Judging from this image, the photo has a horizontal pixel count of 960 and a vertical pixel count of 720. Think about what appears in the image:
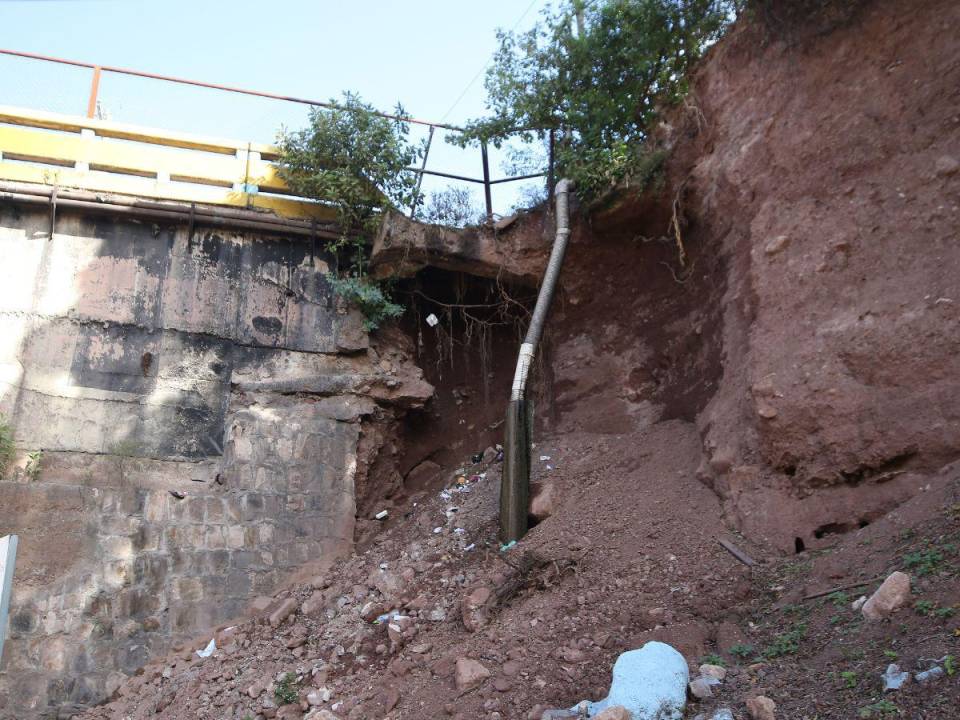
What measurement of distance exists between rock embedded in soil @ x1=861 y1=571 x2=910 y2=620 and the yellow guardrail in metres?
7.06

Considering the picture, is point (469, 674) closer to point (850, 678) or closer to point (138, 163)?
point (850, 678)

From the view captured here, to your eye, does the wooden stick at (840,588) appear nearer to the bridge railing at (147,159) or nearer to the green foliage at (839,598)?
the green foliage at (839,598)

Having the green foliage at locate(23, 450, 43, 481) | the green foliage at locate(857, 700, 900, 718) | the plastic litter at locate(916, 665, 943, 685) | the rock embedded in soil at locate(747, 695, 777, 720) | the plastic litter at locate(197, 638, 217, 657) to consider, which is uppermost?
the green foliage at locate(23, 450, 43, 481)

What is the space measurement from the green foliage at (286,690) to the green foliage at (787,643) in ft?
11.4

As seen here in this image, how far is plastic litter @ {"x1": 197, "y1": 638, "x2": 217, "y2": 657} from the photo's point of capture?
7.28m

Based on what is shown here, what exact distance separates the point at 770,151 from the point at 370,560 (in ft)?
17.2

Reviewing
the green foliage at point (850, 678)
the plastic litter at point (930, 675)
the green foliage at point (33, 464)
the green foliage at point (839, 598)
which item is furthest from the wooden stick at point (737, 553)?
the green foliage at point (33, 464)

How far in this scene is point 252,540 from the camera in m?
8.08

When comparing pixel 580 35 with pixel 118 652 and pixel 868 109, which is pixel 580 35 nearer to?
Answer: pixel 868 109

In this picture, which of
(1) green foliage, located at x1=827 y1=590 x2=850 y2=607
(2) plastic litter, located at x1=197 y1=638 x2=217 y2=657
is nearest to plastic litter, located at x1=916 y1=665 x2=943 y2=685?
(1) green foliage, located at x1=827 y1=590 x2=850 y2=607

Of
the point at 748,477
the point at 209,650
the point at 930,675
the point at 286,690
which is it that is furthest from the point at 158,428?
the point at 930,675

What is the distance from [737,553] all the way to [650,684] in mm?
1718

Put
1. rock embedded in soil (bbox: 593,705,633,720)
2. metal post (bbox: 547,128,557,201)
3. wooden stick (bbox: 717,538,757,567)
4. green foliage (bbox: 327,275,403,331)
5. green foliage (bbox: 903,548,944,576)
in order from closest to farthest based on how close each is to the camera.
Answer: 1. rock embedded in soil (bbox: 593,705,633,720)
2. green foliage (bbox: 903,548,944,576)
3. wooden stick (bbox: 717,538,757,567)
4. green foliage (bbox: 327,275,403,331)
5. metal post (bbox: 547,128,557,201)

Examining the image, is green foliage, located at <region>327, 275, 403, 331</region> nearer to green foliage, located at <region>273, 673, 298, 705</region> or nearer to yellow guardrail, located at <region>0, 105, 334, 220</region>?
yellow guardrail, located at <region>0, 105, 334, 220</region>
